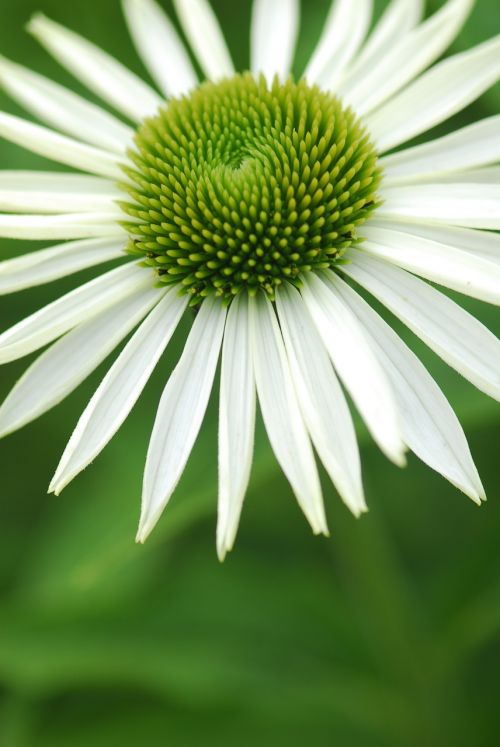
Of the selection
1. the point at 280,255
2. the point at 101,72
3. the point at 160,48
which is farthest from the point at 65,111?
the point at 280,255

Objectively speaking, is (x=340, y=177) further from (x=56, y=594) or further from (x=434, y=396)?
(x=56, y=594)

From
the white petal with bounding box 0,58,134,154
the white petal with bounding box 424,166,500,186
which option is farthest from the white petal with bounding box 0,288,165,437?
the white petal with bounding box 424,166,500,186

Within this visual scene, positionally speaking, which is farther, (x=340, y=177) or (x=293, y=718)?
(x=293, y=718)

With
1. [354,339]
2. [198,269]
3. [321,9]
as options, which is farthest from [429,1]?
[354,339]

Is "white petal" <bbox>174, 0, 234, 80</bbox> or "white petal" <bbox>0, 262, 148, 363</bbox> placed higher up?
"white petal" <bbox>174, 0, 234, 80</bbox>

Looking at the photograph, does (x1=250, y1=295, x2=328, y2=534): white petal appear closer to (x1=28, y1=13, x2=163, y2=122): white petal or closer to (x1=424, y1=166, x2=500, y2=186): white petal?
(x1=424, y1=166, x2=500, y2=186): white petal

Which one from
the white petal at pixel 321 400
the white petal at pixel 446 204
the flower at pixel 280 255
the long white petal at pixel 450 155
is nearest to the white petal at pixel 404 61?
the flower at pixel 280 255
